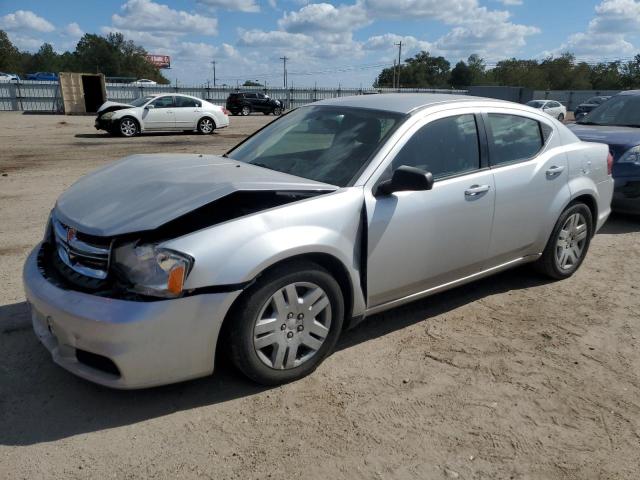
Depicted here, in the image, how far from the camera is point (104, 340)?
2.61 m

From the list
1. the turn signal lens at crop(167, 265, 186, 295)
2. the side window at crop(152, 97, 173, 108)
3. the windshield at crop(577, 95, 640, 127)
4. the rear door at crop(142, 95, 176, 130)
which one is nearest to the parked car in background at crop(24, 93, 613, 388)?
the turn signal lens at crop(167, 265, 186, 295)

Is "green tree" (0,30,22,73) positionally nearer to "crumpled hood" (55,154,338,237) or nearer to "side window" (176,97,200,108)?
"side window" (176,97,200,108)

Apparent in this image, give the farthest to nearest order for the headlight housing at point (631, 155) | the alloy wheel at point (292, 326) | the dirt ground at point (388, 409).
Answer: the headlight housing at point (631, 155) → the alloy wheel at point (292, 326) → the dirt ground at point (388, 409)

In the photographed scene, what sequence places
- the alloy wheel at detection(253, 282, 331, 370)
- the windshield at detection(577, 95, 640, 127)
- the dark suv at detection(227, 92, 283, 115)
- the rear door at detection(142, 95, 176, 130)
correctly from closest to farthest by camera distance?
the alloy wheel at detection(253, 282, 331, 370), the windshield at detection(577, 95, 640, 127), the rear door at detection(142, 95, 176, 130), the dark suv at detection(227, 92, 283, 115)

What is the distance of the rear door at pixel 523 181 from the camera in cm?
412

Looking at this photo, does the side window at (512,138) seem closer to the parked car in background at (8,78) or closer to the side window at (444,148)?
the side window at (444,148)

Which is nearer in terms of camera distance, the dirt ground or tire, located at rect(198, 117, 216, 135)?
the dirt ground

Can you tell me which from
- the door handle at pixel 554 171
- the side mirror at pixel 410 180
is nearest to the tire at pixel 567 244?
the door handle at pixel 554 171

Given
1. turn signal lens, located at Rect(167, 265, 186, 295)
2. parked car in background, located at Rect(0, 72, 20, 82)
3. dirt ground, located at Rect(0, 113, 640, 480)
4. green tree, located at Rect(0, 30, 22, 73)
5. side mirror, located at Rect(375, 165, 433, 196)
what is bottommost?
dirt ground, located at Rect(0, 113, 640, 480)

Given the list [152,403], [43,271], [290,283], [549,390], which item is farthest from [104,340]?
[549,390]

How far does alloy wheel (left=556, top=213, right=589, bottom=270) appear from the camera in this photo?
4.84 metres

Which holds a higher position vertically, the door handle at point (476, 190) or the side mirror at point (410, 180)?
the side mirror at point (410, 180)

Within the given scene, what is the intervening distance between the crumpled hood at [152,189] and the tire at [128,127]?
1567cm

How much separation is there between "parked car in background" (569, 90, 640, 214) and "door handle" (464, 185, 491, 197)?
421cm
